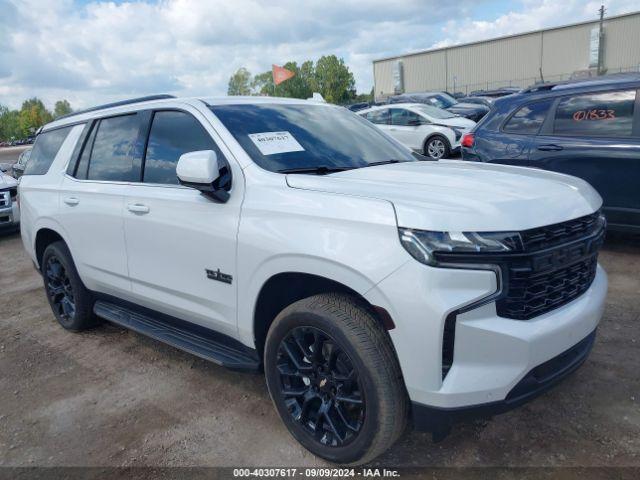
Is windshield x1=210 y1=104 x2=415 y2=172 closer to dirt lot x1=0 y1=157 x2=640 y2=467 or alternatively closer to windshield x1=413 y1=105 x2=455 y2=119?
dirt lot x1=0 y1=157 x2=640 y2=467

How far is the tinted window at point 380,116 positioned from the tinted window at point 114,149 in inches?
425

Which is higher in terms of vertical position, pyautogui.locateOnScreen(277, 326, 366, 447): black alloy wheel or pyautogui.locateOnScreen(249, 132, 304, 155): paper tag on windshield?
pyautogui.locateOnScreen(249, 132, 304, 155): paper tag on windshield

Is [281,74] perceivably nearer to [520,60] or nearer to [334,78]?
[520,60]

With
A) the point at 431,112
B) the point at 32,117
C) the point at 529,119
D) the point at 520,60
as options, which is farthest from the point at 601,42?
the point at 32,117

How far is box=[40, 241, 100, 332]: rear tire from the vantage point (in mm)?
4410

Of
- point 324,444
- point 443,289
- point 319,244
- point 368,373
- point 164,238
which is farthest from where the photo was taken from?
point 164,238

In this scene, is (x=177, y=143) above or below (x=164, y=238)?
above

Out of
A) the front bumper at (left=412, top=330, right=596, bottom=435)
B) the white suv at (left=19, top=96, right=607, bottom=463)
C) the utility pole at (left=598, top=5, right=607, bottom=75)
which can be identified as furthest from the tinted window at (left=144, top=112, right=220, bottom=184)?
the utility pole at (left=598, top=5, right=607, bottom=75)

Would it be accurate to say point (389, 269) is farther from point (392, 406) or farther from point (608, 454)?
point (608, 454)

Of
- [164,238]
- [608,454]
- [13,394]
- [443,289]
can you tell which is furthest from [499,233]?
[13,394]

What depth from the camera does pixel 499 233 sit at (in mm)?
2230

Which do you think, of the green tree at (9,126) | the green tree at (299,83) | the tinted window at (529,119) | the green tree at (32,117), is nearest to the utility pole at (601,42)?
the green tree at (299,83)

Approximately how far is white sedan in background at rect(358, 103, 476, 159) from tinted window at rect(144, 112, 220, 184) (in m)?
9.94

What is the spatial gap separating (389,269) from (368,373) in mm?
465
